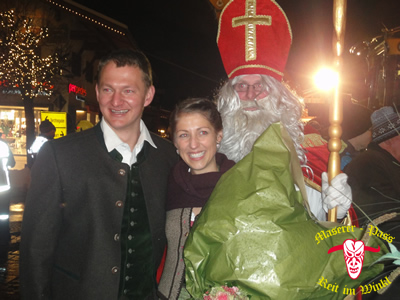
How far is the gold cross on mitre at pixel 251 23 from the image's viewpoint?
2936mm

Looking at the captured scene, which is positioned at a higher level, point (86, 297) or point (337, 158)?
point (337, 158)

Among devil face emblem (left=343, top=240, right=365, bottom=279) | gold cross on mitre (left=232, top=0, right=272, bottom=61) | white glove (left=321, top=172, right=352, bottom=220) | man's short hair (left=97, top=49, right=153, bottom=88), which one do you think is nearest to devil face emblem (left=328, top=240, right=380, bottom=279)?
devil face emblem (left=343, top=240, right=365, bottom=279)

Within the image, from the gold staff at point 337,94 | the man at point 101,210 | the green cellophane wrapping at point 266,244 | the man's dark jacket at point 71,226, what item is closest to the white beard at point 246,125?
the man at point 101,210

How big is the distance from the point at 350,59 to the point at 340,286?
5.39 m

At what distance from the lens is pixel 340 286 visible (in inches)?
60.8

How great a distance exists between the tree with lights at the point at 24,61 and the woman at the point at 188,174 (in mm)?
13759

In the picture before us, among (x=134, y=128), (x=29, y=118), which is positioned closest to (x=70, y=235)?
(x=134, y=128)

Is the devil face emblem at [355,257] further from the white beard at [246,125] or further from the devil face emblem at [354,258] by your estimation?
the white beard at [246,125]

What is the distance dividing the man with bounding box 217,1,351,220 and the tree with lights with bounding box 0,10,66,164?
13422mm

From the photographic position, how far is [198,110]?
2541 millimetres

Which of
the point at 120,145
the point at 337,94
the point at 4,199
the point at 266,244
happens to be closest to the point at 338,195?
the point at 337,94

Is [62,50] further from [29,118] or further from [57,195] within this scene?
[57,195]

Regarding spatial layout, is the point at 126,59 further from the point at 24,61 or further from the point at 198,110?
Answer: the point at 24,61

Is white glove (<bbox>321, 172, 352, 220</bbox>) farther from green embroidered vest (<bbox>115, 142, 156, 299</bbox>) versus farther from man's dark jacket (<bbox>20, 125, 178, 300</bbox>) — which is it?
man's dark jacket (<bbox>20, 125, 178, 300</bbox>)
